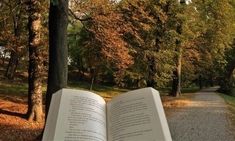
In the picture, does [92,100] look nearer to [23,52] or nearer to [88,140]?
[88,140]

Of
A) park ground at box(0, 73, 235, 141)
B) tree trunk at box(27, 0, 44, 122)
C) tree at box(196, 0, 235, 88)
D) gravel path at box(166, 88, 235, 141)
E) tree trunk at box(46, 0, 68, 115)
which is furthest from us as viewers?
tree at box(196, 0, 235, 88)

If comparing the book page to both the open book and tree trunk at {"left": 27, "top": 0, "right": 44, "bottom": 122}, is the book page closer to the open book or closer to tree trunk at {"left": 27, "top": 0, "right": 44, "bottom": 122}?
the open book

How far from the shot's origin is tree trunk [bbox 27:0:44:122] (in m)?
14.6

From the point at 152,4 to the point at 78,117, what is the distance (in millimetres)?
21929

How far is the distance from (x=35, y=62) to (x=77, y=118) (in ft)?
39.6

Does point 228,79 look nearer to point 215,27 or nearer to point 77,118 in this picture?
point 215,27

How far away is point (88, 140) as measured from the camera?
3088 millimetres

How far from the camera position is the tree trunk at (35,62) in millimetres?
14558

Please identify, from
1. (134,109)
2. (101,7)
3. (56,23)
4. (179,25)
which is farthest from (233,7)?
(134,109)

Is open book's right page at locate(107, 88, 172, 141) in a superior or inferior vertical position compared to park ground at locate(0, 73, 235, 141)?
superior

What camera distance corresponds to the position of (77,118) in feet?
10.8

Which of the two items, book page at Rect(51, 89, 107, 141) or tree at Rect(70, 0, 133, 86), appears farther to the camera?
tree at Rect(70, 0, 133, 86)

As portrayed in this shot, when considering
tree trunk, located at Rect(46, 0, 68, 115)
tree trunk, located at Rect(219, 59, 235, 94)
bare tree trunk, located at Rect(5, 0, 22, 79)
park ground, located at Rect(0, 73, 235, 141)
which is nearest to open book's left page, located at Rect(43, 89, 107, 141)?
tree trunk, located at Rect(46, 0, 68, 115)

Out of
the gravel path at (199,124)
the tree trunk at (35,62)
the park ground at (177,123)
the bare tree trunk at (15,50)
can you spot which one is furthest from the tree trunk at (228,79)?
the tree trunk at (35,62)
